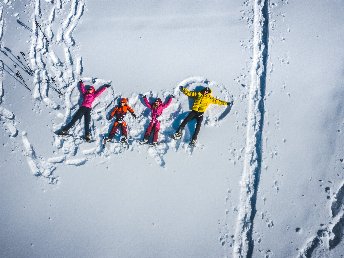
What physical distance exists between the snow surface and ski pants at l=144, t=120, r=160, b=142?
0.22 metres

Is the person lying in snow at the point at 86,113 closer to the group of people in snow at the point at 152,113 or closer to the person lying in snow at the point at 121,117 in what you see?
the group of people in snow at the point at 152,113

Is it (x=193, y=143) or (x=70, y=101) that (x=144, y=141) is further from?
(x=70, y=101)

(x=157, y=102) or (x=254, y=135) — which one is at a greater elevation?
(x=157, y=102)

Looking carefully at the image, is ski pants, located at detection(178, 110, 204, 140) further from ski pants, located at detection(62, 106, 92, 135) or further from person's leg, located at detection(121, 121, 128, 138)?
ski pants, located at detection(62, 106, 92, 135)

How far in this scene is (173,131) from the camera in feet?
25.2

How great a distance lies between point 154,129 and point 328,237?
15.6 feet

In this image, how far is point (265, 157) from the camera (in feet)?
24.1

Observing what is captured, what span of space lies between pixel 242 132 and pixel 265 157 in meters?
0.83

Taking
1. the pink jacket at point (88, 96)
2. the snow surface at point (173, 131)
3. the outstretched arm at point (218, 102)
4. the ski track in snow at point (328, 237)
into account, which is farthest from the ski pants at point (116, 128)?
the ski track in snow at point (328, 237)

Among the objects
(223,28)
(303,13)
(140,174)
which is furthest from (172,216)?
(303,13)

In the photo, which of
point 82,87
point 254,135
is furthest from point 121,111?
point 254,135

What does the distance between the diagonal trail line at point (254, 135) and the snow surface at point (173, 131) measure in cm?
3

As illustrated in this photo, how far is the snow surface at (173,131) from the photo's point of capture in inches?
276

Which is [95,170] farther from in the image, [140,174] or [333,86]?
[333,86]
